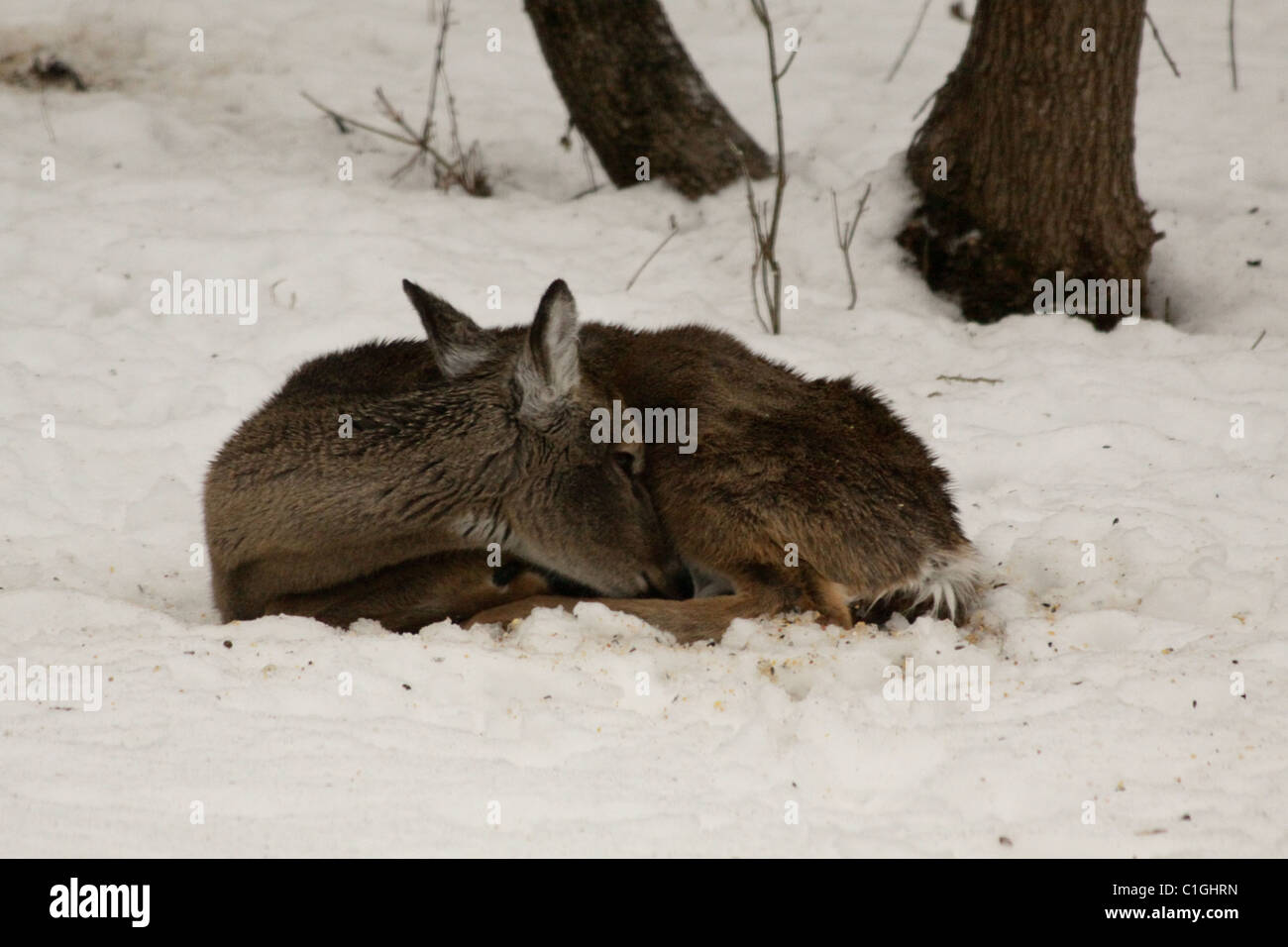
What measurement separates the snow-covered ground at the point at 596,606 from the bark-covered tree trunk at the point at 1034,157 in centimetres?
34

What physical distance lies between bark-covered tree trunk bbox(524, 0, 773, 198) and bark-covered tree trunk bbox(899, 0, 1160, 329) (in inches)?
61.5

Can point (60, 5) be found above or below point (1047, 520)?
above

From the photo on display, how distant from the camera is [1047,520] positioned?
5.47 metres

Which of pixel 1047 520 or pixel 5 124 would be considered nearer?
pixel 1047 520

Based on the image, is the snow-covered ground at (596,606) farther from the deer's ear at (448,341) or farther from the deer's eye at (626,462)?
the deer's ear at (448,341)

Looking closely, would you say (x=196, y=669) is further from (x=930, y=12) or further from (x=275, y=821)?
(x=930, y=12)

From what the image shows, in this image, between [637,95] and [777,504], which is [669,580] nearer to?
[777,504]

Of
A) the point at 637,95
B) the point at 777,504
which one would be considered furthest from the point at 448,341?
the point at 637,95

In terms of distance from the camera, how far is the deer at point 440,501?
15.3ft

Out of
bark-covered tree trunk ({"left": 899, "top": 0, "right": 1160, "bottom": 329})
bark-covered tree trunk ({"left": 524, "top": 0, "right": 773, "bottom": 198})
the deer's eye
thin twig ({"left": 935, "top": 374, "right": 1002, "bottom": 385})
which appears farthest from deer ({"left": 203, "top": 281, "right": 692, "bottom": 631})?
bark-covered tree trunk ({"left": 524, "top": 0, "right": 773, "bottom": 198})

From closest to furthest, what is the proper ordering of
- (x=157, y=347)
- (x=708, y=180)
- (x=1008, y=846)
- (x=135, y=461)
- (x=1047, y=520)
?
(x=1008, y=846)
(x=1047, y=520)
(x=135, y=461)
(x=157, y=347)
(x=708, y=180)

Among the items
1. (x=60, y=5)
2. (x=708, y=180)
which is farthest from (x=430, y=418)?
(x=60, y=5)

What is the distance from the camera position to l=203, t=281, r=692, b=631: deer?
15.3 ft

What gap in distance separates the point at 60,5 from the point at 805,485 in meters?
9.11
